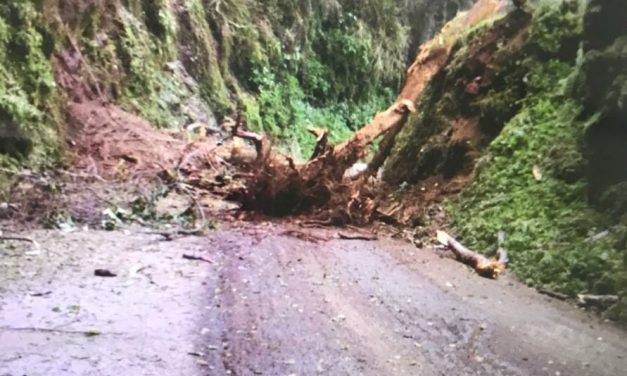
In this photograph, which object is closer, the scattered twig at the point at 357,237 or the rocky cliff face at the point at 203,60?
the scattered twig at the point at 357,237

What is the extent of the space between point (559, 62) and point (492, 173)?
1.22 meters

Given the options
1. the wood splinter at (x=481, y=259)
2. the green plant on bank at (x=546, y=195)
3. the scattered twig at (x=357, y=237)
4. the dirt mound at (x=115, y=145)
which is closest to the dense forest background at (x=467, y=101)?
the green plant on bank at (x=546, y=195)

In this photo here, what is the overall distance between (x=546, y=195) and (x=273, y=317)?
99.1 inches

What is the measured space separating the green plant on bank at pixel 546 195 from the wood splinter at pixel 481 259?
0.27 ft

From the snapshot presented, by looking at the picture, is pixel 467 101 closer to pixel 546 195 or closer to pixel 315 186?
pixel 315 186

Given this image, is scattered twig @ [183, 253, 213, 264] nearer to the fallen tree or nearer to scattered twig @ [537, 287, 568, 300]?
the fallen tree

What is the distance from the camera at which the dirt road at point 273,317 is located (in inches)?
115

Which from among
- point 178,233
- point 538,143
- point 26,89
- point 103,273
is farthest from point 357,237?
point 26,89

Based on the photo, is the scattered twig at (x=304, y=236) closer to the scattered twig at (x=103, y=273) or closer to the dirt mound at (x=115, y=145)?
the scattered twig at (x=103, y=273)

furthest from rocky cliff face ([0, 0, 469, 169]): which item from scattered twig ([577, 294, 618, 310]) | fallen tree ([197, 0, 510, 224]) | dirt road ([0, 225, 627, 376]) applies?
scattered twig ([577, 294, 618, 310])

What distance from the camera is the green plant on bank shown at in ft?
13.6

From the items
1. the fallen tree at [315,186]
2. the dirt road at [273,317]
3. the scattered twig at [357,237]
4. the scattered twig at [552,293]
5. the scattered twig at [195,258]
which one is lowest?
the dirt road at [273,317]

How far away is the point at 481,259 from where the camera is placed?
476cm

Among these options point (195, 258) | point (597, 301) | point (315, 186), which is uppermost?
point (315, 186)
